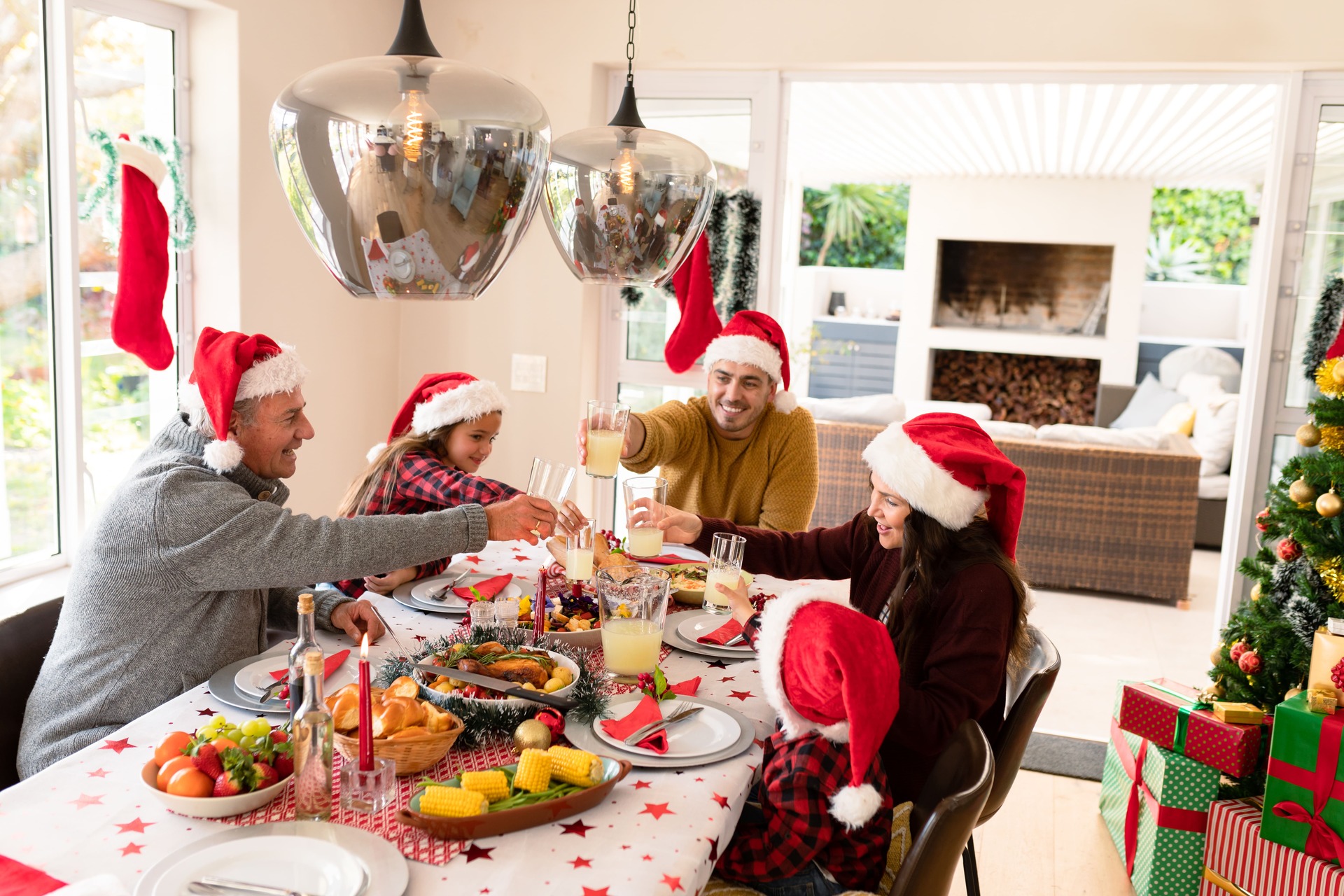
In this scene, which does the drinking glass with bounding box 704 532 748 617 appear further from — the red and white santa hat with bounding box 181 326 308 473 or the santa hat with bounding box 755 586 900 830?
the red and white santa hat with bounding box 181 326 308 473

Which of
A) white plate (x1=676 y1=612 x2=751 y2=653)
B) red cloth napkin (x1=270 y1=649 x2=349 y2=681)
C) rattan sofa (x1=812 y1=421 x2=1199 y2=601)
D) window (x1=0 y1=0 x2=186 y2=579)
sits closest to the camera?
red cloth napkin (x1=270 y1=649 x2=349 y2=681)

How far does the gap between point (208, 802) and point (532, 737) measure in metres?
0.41

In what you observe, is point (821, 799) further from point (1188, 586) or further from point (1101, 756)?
point (1188, 586)

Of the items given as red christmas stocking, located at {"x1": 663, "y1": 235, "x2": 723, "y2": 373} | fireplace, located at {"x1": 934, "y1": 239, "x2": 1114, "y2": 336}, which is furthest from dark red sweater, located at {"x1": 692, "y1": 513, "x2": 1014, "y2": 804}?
fireplace, located at {"x1": 934, "y1": 239, "x2": 1114, "y2": 336}

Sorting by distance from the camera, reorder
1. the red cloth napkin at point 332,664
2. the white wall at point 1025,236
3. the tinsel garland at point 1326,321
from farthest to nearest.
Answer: the white wall at point 1025,236 < the tinsel garland at point 1326,321 < the red cloth napkin at point 332,664

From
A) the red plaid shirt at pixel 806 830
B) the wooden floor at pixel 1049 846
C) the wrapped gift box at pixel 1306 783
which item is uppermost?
the red plaid shirt at pixel 806 830

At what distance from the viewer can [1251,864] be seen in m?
2.28

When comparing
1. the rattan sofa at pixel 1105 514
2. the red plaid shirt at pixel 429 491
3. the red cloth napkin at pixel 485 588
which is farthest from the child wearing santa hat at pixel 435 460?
the rattan sofa at pixel 1105 514

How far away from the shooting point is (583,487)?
3.88m

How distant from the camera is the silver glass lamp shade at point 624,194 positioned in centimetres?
154

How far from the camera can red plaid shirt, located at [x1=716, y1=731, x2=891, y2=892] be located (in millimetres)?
1433

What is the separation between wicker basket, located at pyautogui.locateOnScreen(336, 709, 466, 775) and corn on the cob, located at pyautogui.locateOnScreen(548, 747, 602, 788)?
0.48 feet

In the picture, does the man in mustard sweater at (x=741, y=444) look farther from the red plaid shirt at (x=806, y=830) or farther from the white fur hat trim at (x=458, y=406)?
the red plaid shirt at (x=806, y=830)

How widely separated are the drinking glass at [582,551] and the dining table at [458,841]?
1.89ft
